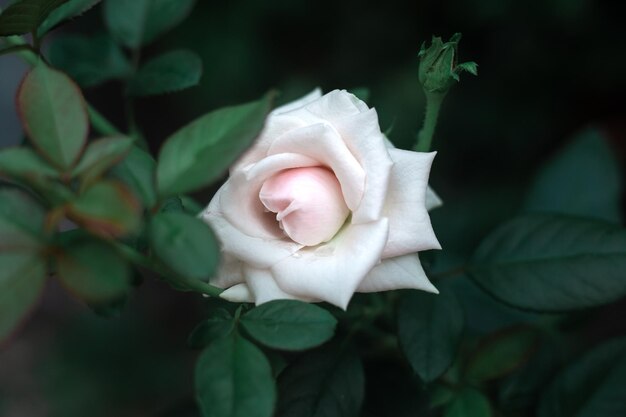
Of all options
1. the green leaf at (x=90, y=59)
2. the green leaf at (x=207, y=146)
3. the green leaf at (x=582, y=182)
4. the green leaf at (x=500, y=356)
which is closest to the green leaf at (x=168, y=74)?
the green leaf at (x=90, y=59)

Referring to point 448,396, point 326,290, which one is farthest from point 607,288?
point 326,290

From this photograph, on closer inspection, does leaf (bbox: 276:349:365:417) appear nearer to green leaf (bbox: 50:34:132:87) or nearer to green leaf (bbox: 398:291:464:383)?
green leaf (bbox: 398:291:464:383)

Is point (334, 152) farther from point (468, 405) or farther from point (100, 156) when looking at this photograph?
point (468, 405)

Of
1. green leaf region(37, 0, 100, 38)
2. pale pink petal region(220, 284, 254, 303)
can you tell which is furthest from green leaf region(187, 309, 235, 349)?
green leaf region(37, 0, 100, 38)

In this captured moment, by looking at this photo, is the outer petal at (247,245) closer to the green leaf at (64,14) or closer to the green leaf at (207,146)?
the green leaf at (207,146)

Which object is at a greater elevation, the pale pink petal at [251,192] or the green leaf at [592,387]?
the pale pink petal at [251,192]

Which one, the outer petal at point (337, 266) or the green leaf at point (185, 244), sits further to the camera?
the outer petal at point (337, 266)

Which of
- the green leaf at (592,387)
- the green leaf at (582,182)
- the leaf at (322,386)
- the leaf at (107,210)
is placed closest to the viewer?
the leaf at (107,210)
